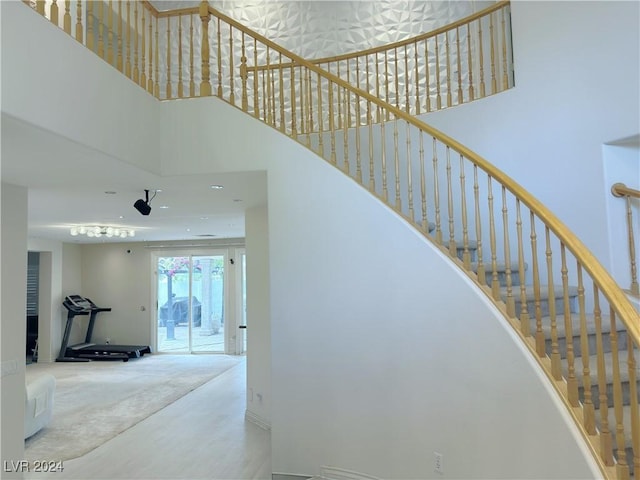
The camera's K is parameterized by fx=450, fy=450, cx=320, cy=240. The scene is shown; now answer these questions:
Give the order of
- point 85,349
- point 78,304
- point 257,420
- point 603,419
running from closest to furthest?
point 603,419
point 257,420
point 85,349
point 78,304

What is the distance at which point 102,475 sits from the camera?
385cm

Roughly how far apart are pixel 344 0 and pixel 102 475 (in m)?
5.93

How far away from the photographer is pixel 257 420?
516cm

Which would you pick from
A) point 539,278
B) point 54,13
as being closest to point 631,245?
point 539,278

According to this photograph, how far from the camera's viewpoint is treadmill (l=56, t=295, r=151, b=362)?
9.62m

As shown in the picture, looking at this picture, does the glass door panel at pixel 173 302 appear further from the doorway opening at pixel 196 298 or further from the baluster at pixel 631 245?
the baluster at pixel 631 245

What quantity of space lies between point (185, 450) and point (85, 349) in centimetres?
663

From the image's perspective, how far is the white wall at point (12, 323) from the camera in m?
3.66

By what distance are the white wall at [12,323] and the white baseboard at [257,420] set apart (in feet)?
7.43

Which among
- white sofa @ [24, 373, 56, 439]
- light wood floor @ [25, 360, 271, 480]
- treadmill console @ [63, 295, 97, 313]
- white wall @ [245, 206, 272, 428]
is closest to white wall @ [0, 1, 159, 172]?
white wall @ [245, 206, 272, 428]

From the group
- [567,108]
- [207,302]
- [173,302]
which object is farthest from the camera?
[173,302]

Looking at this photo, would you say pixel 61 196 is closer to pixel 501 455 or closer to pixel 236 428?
pixel 236 428

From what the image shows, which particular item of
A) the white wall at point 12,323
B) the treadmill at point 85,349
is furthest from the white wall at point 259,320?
the treadmill at point 85,349

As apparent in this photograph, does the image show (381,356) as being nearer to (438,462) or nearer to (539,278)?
Result: (438,462)
